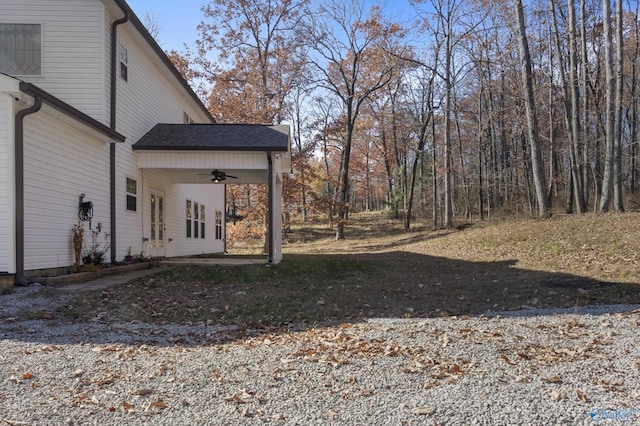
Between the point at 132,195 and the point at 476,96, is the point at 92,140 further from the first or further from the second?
the point at 476,96

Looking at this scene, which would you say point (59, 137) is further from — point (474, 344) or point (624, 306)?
point (624, 306)

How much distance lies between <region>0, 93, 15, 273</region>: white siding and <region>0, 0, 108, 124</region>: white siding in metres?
2.56

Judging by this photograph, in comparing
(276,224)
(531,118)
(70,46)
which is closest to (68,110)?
(70,46)

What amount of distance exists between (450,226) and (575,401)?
19.3 metres

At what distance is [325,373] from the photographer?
408 centimetres

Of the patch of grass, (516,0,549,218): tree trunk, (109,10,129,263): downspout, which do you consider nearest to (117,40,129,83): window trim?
(109,10,129,263): downspout

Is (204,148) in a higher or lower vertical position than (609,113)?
lower

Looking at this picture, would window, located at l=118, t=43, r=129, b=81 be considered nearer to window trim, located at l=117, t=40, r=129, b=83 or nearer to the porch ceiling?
window trim, located at l=117, t=40, r=129, b=83

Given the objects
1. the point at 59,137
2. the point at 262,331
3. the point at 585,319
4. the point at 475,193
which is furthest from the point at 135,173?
the point at 475,193

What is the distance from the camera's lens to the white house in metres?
7.48

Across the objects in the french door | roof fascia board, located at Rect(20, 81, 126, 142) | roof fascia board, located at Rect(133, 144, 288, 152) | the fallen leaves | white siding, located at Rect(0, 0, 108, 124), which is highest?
white siding, located at Rect(0, 0, 108, 124)

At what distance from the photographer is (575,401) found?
131 inches

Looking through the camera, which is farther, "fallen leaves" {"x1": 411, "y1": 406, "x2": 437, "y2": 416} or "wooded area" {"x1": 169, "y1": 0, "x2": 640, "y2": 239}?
"wooded area" {"x1": 169, "y1": 0, "x2": 640, "y2": 239}

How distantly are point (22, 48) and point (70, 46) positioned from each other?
1.06m
